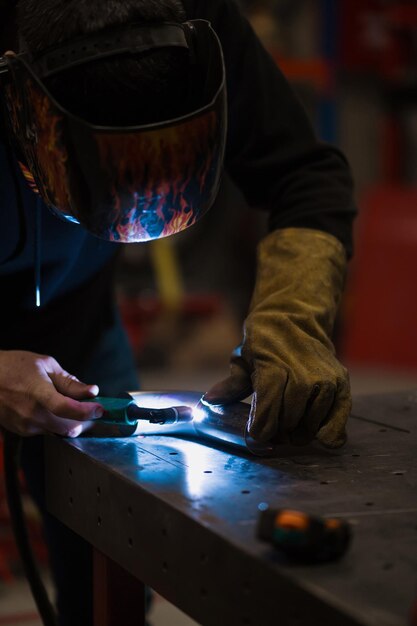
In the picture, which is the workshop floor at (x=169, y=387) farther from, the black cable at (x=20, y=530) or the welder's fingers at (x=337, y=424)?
the welder's fingers at (x=337, y=424)

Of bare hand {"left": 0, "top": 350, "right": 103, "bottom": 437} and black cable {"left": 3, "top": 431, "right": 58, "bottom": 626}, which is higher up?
bare hand {"left": 0, "top": 350, "right": 103, "bottom": 437}

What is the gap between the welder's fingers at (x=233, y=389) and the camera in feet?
4.11

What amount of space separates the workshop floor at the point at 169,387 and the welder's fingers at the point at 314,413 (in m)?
1.18

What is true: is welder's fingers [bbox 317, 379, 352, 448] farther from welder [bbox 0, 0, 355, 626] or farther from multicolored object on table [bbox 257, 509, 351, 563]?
multicolored object on table [bbox 257, 509, 351, 563]

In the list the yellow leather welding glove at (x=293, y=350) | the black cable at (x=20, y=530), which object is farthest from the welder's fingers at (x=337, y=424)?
the black cable at (x=20, y=530)

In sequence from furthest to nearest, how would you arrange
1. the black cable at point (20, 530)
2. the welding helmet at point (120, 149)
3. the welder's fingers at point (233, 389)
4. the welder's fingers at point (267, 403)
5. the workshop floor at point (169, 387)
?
the workshop floor at point (169, 387)
the black cable at point (20, 530)
the welder's fingers at point (233, 389)
the welder's fingers at point (267, 403)
the welding helmet at point (120, 149)

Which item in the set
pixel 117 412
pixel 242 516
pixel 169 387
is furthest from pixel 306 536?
pixel 169 387

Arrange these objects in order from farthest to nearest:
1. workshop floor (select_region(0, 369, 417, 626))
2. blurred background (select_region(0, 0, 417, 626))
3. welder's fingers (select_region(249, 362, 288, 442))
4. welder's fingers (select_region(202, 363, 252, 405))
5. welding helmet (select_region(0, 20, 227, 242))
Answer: blurred background (select_region(0, 0, 417, 626)) → workshop floor (select_region(0, 369, 417, 626)) → welder's fingers (select_region(202, 363, 252, 405)) → welder's fingers (select_region(249, 362, 288, 442)) → welding helmet (select_region(0, 20, 227, 242))

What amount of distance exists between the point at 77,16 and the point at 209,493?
0.55 metres

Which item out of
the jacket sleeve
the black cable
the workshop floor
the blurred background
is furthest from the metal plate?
the blurred background

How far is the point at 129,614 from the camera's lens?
45.6 inches

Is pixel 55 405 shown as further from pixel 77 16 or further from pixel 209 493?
pixel 77 16

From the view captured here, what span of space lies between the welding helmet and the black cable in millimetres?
492

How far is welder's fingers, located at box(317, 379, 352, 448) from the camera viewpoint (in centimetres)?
118
